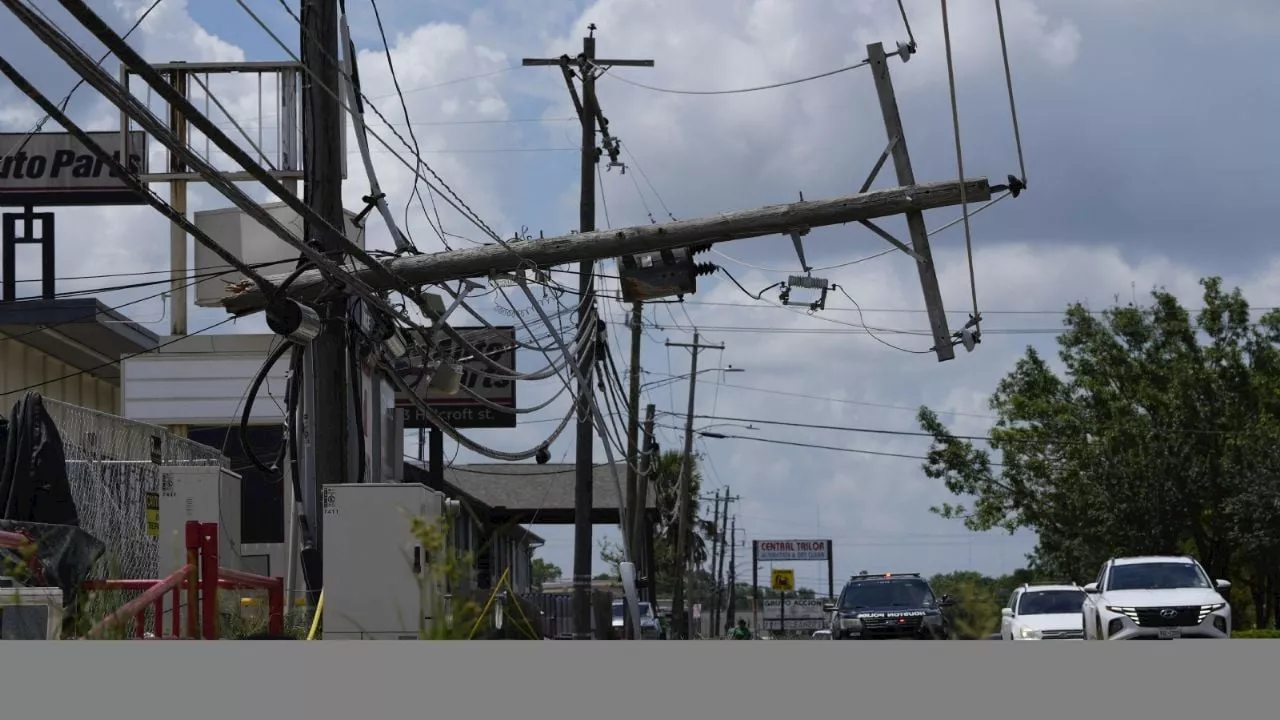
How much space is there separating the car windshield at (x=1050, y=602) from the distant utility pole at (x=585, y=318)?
6.43 metres

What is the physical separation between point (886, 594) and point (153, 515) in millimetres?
14317

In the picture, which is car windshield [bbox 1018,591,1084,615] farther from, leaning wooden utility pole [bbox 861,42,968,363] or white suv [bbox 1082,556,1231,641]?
leaning wooden utility pole [bbox 861,42,968,363]

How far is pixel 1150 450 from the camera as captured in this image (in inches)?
1721

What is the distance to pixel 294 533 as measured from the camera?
58.6 ft

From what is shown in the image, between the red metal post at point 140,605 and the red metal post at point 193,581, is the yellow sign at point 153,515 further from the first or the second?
the red metal post at point 140,605

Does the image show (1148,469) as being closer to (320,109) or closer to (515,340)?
(515,340)

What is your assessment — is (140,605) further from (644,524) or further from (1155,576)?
(644,524)

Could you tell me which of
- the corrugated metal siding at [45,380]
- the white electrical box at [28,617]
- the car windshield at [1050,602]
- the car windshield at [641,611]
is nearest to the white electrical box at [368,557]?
the white electrical box at [28,617]

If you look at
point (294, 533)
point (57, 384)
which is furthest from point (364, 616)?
point (57, 384)

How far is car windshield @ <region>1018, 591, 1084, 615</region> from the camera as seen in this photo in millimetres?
24766

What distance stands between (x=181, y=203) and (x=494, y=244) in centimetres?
1638

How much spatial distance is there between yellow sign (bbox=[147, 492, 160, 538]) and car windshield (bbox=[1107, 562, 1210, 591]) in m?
12.4

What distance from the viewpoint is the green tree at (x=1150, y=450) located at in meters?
43.7

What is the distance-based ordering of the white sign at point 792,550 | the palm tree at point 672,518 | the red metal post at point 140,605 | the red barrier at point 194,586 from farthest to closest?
the white sign at point 792,550
the palm tree at point 672,518
the red barrier at point 194,586
the red metal post at point 140,605
